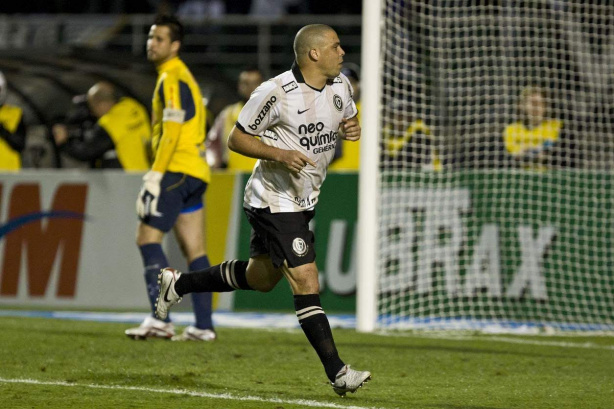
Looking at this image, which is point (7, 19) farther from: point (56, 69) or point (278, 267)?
point (278, 267)

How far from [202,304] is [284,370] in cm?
158

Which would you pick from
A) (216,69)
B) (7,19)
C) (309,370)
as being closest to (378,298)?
(309,370)

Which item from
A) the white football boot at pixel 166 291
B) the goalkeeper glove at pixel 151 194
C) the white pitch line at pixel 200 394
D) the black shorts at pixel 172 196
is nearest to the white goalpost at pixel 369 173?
the black shorts at pixel 172 196

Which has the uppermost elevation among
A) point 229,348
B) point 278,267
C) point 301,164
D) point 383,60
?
point 383,60

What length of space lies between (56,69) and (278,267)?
33.6 feet

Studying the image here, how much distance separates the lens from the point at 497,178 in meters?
10.8

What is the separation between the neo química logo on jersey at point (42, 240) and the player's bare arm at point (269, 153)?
5.78 m

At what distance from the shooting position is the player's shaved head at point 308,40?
6094 mm

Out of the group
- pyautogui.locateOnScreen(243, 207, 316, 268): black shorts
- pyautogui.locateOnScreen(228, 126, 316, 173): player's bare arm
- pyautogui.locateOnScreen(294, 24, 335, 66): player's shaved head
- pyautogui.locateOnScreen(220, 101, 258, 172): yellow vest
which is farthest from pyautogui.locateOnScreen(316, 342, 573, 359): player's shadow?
pyautogui.locateOnScreen(220, 101, 258, 172): yellow vest

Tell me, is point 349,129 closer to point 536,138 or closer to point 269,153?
point 269,153

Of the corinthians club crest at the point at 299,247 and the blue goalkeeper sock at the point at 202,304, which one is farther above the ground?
the corinthians club crest at the point at 299,247

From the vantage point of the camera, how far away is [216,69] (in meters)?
18.1

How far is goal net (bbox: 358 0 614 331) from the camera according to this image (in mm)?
10438

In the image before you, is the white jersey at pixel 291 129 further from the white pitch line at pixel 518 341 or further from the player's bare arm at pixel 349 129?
the white pitch line at pixel 518 341
